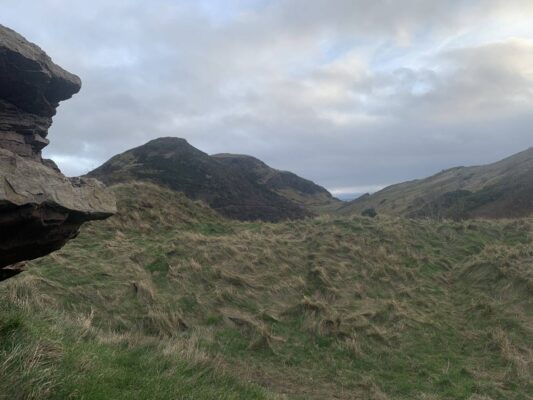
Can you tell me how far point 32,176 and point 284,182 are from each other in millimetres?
98588

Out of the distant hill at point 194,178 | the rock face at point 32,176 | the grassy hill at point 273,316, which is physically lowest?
the grassy hill at point 273,316

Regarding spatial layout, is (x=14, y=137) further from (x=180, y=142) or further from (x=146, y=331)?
(x=180, y=142)

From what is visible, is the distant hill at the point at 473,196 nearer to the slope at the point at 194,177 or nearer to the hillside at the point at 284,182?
the hillside at the point at 284,182

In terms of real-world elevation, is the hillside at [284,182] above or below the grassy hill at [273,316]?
above

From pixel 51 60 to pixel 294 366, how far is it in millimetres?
8189

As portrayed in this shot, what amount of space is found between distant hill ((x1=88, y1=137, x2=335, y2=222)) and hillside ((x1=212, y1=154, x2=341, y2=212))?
988 inches

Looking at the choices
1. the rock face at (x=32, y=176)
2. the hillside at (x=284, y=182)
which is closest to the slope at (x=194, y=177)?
the hillside at (x=284, y=182)

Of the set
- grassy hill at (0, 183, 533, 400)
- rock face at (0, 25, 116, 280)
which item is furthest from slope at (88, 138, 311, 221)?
rock face at (0, 25, 116, 280)

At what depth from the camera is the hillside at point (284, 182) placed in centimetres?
9669

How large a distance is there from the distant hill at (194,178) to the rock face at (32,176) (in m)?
38.5

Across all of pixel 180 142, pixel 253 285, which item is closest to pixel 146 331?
pixel 253 285

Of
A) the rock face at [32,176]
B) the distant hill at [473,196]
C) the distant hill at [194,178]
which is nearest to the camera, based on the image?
the rock face at [32,176]

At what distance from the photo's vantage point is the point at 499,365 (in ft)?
38.0

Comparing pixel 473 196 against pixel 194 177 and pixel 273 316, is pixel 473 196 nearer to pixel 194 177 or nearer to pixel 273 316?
pixel 194 177
